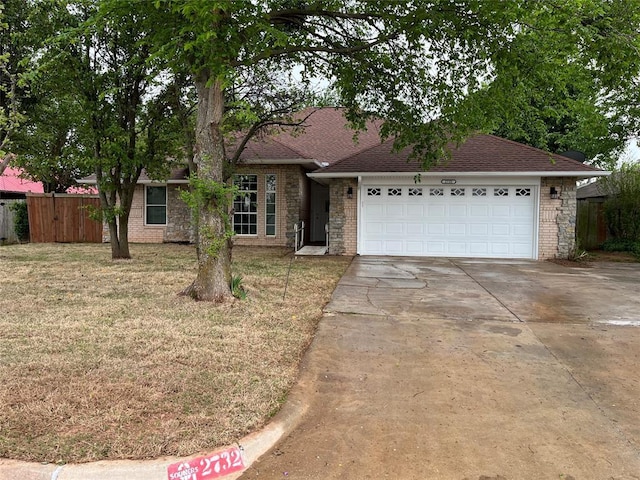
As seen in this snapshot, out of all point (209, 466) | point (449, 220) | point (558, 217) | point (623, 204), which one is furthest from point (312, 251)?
point (209, 466)

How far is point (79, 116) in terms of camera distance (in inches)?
426

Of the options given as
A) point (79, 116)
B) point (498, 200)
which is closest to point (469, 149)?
point (498, 200)

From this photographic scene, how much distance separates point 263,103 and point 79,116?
4239 millimetres

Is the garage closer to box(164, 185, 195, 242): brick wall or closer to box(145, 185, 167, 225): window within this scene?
box(164, 185, 195, 242): brick wall

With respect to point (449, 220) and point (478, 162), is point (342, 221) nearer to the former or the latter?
point (449, 220)

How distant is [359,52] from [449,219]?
6.43m

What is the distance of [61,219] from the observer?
59.5 ft

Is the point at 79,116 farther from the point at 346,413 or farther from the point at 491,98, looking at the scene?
the point at 346,413

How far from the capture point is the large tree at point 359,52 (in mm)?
6320

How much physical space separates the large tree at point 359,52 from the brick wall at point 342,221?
A: 146 inches

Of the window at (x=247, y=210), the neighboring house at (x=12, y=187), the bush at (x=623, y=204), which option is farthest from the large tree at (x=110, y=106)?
the neighboring house at (x=12, y=187)

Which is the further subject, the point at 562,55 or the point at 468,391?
the point at 562,55

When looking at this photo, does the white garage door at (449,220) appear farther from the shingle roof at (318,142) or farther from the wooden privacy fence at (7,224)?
the wooden privacy fence at (7,224)

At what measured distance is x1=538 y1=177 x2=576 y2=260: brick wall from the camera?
1345 cm
